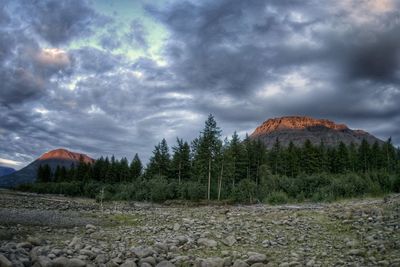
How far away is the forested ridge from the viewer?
46397 millimetres

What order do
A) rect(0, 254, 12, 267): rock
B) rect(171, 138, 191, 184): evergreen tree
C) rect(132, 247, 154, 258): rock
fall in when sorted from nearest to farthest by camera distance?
rect(0, 254, 12, 267): rock, rect(132, 247, 154, 258): rock, rect(171, 138, 191, 184): evergreen tree

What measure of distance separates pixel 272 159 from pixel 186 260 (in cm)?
7342

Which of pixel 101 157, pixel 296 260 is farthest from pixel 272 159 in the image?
pixel 296 260

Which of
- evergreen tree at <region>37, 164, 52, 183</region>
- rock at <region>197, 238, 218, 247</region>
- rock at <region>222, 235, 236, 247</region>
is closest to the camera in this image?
rock at <region>197, 238, 218, 247</region>

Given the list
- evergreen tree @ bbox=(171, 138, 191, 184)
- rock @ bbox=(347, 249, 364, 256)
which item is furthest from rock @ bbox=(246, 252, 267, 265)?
evergreen tree @ bbox=(171, 138, 191, 184)

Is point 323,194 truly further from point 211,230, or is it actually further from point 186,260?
point 186,260

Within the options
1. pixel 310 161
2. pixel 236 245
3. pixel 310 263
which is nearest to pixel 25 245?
pixel 236 245

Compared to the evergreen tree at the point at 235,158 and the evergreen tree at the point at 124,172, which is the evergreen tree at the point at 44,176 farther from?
the evergreen tree at the point at 235,158

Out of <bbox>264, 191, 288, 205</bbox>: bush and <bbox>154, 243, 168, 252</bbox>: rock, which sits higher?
<bbox>264, 191, 288, 205</bbox>: bush

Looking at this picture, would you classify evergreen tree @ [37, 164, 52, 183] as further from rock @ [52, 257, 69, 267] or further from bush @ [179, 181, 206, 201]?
rock @ [52, 257, 69, 267]

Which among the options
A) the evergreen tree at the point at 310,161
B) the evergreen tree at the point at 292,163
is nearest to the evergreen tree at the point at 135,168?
the evergreen tree at the point at 292,163

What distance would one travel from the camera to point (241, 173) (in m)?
75.1

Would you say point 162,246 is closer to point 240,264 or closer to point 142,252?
point 142,252

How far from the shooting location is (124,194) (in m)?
66.4
